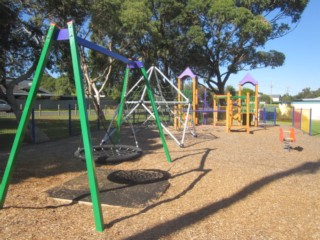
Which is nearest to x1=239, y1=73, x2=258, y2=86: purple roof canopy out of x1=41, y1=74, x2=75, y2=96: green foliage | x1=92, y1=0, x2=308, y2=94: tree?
x1=92, y1=0, x2=308, y2=94: tree

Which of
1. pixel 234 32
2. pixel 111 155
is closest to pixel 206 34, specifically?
pixel 234 32

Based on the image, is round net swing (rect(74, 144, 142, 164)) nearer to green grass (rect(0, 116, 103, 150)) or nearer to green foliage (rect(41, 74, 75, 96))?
green grass (rect(0, 116, 103, 150))

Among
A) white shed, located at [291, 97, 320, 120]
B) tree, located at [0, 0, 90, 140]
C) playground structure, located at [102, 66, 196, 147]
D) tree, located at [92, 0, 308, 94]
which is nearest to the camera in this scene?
playground structure, located at [102, 66, 196, 147]

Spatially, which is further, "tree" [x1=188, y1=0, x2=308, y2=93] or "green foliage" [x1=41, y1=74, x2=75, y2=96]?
"green foliage" [x1=41, y1=74, x2=75, y2=96]

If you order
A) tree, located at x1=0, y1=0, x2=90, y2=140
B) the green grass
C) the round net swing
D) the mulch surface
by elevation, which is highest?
tree, located at x1=0, y1=0, x2=90, y2=140

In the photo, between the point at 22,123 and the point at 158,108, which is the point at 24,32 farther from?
the point at 22,123

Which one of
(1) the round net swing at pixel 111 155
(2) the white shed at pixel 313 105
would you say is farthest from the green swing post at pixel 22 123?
(2) the white shed at pixel 313 105

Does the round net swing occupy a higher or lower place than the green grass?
higher

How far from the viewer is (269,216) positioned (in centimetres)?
459

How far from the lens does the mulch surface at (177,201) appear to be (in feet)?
13.3

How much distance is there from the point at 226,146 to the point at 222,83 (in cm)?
2267

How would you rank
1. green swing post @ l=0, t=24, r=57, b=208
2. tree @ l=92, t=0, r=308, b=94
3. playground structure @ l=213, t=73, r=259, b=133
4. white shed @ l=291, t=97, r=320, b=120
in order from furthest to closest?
white shed @ l=291, t=97, r=320, b=120 → tree @ l=92, t=0, r=308, b=94 → playground structure @ l=213, t=73, r=259, b=133 → green swing post @ l=0, t=24, r=57, b=208

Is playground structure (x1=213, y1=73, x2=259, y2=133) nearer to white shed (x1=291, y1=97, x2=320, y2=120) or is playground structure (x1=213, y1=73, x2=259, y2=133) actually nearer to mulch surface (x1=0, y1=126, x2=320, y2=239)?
mulch surface (x1=0, y1=126, x2=320, y2=239)

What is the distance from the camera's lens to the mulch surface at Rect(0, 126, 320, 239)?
406 cm
